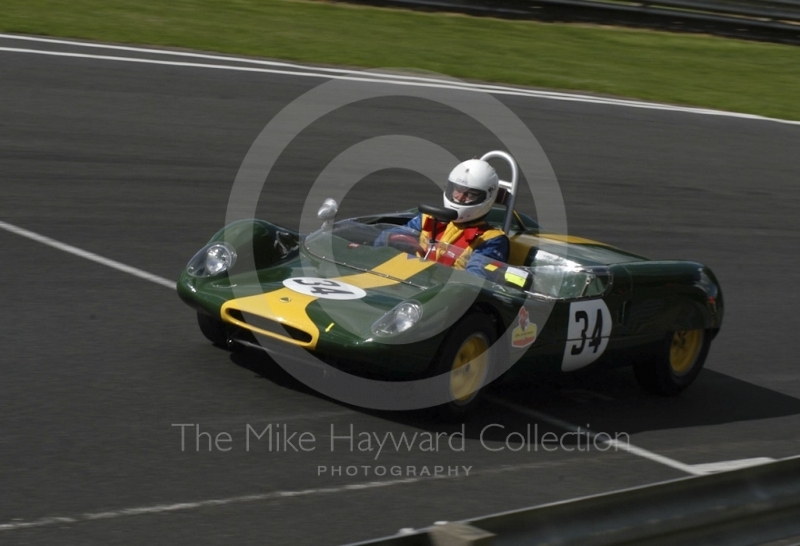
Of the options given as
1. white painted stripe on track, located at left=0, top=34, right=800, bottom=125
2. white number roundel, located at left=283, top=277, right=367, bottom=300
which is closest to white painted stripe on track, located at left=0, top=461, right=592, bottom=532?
white number roundel, located at left=283, top=277, right=367, bottom=300

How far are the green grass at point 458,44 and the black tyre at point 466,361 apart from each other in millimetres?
10578

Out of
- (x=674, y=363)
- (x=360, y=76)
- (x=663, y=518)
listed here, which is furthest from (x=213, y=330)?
(x=360, y=76)

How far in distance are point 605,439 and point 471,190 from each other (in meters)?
1.62

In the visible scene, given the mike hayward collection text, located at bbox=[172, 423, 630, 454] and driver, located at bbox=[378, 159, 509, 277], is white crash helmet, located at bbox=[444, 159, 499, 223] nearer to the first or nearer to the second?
driver, located at bbox=[378, 159, 509, 277]

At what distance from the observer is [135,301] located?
7.31 m

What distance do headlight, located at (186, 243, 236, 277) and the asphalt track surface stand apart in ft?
1.60

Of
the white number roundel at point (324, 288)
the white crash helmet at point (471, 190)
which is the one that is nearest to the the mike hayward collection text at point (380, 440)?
the white number roundel at point (324, 288)

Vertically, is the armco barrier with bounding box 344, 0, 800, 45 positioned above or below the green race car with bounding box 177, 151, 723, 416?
above

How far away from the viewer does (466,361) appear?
5738mm

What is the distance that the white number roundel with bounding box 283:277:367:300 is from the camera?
5910 mm

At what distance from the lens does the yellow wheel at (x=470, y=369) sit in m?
5.68

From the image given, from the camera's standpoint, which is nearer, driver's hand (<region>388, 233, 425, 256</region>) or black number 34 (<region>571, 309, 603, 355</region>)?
black number 34 (<region>571, 309, 603, 355</region>)

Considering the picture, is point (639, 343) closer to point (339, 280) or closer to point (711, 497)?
point (339, 280)

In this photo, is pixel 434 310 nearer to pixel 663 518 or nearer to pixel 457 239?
pixel 457 239
